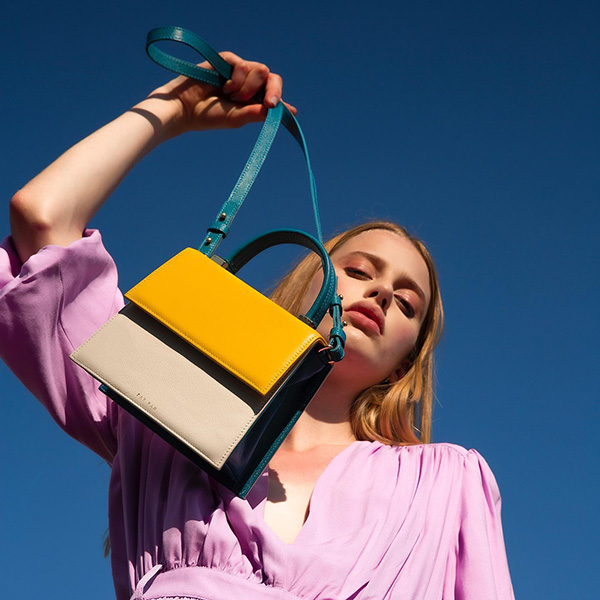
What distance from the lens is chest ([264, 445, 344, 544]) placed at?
1961 mm

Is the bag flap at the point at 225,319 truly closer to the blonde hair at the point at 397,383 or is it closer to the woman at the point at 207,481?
the woman at the point at 207,481

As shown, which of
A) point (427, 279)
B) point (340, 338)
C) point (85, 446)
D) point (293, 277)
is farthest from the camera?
point (293, 277)

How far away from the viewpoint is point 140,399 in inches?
64.8

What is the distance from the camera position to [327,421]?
2.67 metres

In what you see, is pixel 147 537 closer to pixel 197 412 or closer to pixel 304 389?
pixel 197 412

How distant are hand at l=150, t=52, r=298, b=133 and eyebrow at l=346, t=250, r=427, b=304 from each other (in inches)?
28.2

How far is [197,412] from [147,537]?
1.53 ft

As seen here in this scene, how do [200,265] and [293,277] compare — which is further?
[293,277]

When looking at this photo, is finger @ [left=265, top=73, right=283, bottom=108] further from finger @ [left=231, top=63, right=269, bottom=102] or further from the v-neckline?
the v-neckline

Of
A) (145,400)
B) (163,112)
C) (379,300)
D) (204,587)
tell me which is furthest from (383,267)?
(204,587)

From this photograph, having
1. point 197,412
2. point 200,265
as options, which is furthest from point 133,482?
point 200,265

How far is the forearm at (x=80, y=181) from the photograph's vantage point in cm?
196

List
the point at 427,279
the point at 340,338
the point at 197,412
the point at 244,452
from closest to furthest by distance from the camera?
the point at 197,412 < the point at 244,452 < the point at 340,338 < the point at 427,279

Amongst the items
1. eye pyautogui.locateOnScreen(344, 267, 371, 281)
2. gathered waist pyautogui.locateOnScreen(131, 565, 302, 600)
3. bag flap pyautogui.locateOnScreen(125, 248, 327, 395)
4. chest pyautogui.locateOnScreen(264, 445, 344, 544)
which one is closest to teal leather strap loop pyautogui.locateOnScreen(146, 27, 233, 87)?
bag flap pyautogui.locateOnScreen(125, 248, 327, 395)
